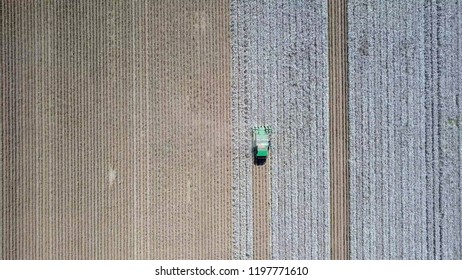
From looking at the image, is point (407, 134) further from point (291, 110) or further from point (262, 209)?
point (262, 209)

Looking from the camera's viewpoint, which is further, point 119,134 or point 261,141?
point 119,134

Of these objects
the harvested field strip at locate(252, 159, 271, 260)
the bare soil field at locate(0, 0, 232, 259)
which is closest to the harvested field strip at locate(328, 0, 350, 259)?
the harvested field strip at locate(252, 159, 271, 260)

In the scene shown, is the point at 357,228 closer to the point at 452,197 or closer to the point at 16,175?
the point at 452,197

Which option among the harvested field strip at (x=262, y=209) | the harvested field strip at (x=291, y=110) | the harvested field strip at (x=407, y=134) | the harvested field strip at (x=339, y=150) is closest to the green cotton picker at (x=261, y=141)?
the harvested field strip at (x=291, y=110)

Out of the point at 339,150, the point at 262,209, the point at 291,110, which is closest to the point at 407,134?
the point at 339,150

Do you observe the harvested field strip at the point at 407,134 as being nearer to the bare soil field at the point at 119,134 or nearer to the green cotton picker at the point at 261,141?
the green cotton picker at the point at 261,141

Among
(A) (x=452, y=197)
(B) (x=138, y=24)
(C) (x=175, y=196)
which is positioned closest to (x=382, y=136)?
(A) (x=452, y=197)
